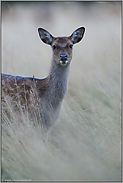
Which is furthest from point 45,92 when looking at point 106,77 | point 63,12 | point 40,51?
point 63,12

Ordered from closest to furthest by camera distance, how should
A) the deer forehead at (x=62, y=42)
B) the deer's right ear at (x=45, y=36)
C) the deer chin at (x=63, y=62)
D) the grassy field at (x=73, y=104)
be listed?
the grassy field at (x=73, y=104), the deer chin at (x=63, y=62), the deer forehead at (x=62, y=42), the deer's right ear at (x=45, y=36)

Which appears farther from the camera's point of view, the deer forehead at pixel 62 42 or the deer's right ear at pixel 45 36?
the deer's right ear at pixel 45 36

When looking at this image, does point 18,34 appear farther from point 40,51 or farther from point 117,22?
point 117,22

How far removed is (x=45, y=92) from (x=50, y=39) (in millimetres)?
1068

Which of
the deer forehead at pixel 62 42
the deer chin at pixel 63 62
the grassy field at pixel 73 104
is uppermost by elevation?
the deer forehead at pixel 62 42

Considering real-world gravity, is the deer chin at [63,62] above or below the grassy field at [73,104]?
above

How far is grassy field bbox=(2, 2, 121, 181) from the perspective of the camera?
2.86 meters

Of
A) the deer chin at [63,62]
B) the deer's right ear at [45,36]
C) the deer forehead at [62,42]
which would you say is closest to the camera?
the deer chin at [63,62]

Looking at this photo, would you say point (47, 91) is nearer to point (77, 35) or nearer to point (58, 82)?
point (58, 82)

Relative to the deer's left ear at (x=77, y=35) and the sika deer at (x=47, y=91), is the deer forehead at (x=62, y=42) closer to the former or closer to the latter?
the sika deer at (x=47, y=91)

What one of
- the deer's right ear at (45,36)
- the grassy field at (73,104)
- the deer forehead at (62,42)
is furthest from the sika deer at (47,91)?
the grassy field at (73,104)

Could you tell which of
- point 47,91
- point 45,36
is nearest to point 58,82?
point 47,91

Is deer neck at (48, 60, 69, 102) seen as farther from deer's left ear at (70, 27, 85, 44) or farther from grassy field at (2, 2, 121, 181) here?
deer's left ear at (70, 27, 85, 44)

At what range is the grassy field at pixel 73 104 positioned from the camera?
2.86 m
